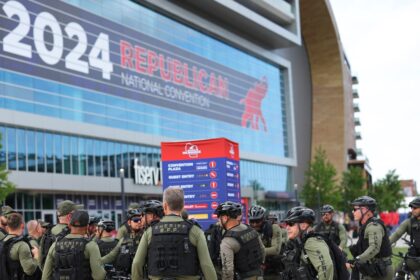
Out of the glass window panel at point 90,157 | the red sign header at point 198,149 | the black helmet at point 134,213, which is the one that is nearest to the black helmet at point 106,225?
the black helmet at point 134,213

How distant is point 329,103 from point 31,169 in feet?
195

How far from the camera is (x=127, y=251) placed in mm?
9523

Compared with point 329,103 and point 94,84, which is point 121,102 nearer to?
point 94,84

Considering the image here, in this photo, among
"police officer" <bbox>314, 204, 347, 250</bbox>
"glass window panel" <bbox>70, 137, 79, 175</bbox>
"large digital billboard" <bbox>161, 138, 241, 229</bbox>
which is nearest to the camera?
"police officer" <bbox>314, 204, 347, 250</bbox>

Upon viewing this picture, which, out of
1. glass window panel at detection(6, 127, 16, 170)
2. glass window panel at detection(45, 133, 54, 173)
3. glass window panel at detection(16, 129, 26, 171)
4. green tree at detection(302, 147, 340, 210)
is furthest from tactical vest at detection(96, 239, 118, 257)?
green tree at detection(302, 147, 340, 210)

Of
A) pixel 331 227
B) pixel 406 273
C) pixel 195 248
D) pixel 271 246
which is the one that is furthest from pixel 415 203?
pixel 195 248

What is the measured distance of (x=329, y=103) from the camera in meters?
90.7

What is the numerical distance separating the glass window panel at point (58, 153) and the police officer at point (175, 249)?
35.0 metres

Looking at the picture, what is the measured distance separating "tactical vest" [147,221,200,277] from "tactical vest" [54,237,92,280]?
1.23 metres

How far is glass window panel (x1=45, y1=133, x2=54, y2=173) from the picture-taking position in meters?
39.7

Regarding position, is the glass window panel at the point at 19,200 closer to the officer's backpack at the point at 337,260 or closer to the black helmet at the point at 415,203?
the black helmet at the point at 415,203

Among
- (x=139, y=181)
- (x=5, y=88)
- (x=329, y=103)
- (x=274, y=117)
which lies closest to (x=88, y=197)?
(x=139, y=181)

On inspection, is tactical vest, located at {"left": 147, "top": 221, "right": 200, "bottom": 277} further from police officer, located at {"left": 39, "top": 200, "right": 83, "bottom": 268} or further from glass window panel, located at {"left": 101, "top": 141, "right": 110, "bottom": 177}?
glass window panel, located at {"left": 101, "top": 141, "right": 110, "bottom": 177}

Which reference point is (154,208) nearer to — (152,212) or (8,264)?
(152,212)
